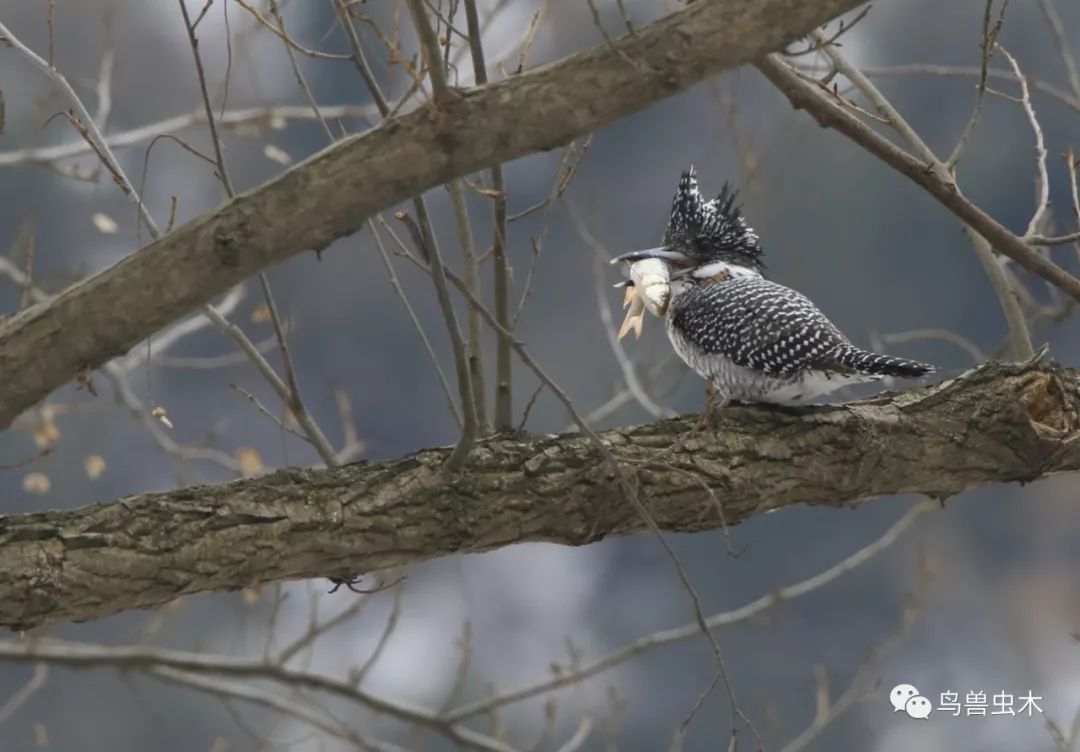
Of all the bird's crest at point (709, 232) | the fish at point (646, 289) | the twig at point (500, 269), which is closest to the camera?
the twig at point (500, 269)

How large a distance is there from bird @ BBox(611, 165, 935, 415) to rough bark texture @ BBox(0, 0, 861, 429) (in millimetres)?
549

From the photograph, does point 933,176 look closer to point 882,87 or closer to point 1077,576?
point 882,87

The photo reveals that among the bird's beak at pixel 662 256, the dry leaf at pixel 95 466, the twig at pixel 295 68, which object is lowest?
the bird's beak at pixel 662 256

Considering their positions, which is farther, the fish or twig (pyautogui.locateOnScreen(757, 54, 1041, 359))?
the fish

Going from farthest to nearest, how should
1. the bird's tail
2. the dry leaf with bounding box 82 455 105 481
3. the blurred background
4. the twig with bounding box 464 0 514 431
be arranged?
the blurred background
the dry leaf with bounding box 82 455 105 481
the bird's tail
the twig with bounding box 464 0 514 431

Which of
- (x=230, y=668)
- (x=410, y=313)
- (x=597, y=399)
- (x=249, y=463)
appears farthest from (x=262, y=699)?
(x=410, y=313)

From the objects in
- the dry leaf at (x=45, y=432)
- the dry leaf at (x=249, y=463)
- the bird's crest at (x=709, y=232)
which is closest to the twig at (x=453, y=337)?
the bird's crest at (x=709, y=232)

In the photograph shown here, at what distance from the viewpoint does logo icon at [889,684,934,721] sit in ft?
9.75

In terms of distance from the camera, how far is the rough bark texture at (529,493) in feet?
5.22

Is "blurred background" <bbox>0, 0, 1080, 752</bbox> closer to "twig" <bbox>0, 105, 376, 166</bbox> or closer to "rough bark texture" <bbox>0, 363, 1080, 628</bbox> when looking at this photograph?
"twig" <bbox>0, 105, 376, 166</bbox>

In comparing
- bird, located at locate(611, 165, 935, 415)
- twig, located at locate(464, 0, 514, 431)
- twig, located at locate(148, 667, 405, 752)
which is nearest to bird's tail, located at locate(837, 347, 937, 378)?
bird, located at locate(611, 165, 935, 415)

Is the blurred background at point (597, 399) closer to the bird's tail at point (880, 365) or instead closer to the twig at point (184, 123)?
the twig at point (184, 123)

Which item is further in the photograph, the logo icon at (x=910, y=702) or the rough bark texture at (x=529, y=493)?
the logo icon at (x=910, y=702)

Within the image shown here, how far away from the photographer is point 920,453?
1852 millimetres
